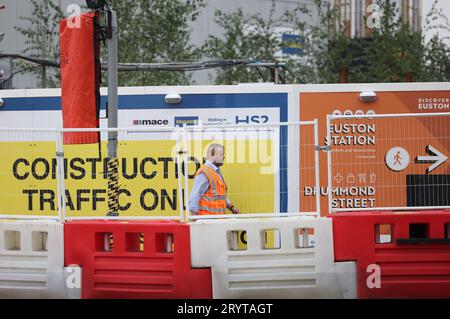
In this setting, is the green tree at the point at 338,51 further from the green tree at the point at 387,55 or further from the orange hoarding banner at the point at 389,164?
the orange hoarding banner at the point at 389,164

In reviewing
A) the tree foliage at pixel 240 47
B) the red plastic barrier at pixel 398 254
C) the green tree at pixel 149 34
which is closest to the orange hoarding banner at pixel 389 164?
the red plastic barrier at pixel 398 254

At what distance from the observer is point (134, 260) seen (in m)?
10.1

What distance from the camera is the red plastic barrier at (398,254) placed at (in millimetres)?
9977

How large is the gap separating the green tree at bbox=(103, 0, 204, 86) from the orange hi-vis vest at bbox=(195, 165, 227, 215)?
1377cm

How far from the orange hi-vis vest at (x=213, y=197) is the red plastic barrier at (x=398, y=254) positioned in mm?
1606

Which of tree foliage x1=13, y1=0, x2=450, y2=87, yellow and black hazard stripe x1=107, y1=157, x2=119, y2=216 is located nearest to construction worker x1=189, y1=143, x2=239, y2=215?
yellow and black hazard stripe x1=107, y1=157, x2=119, y2=216

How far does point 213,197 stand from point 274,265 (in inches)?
59.1

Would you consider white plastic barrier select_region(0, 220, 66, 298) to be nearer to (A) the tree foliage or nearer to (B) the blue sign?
(B) the blue sign

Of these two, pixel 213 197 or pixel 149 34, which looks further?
pixel 149 34

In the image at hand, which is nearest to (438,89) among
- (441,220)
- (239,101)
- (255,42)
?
(239,101)

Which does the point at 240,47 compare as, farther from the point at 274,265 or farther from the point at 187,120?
the point at 274,265

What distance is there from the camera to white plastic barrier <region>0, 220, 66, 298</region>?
10.2 meters

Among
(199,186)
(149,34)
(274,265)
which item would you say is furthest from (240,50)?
(274,265)

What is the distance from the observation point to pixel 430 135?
36.2 ft
